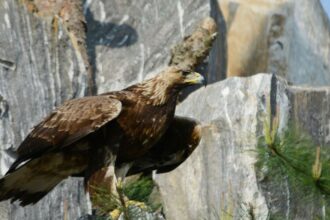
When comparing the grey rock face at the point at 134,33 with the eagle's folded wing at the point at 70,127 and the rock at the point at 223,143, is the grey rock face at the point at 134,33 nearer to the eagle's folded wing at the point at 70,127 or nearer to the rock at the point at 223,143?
the rock at the point at 223,143

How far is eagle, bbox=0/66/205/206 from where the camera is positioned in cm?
873

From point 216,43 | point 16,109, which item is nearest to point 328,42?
point 216,43

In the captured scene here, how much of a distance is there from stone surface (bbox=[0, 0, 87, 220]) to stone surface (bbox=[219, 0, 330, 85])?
10.4 feet

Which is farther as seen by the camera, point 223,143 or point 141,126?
point 223,143

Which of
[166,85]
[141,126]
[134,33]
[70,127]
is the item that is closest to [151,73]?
[134,33]

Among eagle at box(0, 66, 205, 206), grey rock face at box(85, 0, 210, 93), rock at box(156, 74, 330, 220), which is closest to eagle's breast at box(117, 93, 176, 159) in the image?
eagle at box(0, 66, 205, 206)

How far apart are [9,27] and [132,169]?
249 cm

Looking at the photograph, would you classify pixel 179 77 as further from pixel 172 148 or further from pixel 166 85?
pixel 172 148

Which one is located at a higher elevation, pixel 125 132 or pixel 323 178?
pixel 323 178

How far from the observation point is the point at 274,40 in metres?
14.8

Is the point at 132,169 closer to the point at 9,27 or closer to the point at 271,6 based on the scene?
the point at 9,27

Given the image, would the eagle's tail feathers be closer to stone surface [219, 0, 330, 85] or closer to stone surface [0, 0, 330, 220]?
stone surface [0, 0, 330, 220]

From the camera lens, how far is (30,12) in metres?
11.5

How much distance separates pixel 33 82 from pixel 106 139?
7.87 feet
